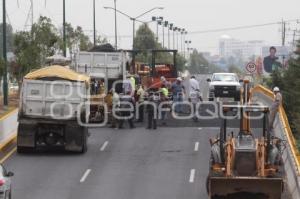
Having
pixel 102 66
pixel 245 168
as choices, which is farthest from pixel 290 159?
pixel 102 66

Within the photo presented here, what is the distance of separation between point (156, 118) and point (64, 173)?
9.83m

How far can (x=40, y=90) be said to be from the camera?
93.9 ft

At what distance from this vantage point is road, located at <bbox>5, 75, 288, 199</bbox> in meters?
22.6

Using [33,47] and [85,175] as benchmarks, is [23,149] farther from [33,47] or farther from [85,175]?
[33,47]

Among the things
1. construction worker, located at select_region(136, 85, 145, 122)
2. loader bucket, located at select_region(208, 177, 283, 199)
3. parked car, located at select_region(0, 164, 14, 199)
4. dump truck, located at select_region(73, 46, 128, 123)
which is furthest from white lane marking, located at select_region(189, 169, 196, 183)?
dump truck, located at select_region(73, 46, 128, 123)

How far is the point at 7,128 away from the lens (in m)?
31.1

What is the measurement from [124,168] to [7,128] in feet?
22.5

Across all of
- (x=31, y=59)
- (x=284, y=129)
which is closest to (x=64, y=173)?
(x=284, y=129)

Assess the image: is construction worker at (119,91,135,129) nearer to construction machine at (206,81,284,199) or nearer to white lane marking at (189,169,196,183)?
white lane marking at (189,169,196,183)

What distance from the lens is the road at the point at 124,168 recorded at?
2259 centimetres

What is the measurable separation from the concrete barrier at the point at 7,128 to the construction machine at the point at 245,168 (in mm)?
11518

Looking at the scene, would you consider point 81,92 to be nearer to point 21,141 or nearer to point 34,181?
point 21,141

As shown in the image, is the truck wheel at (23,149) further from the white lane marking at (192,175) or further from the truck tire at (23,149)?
the white lane marking at (192,175)

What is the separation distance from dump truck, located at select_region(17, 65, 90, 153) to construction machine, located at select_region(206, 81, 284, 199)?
29.0 feet
